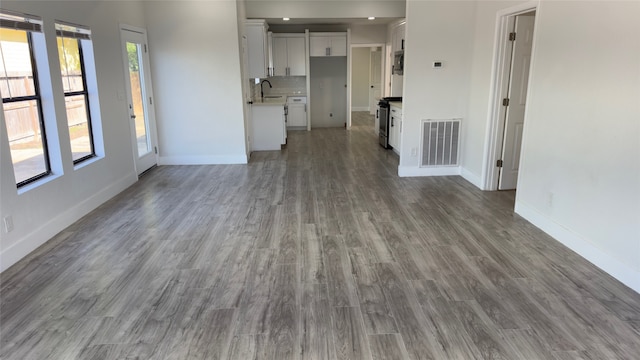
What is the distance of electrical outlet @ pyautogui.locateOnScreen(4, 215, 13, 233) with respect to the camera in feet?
10.8

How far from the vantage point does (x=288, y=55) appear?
10.2 m

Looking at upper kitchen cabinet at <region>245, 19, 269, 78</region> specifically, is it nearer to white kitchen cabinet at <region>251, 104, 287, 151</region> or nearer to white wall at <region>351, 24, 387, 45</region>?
white kitchen cabinet at <region>251, 104, 287, 151</region>

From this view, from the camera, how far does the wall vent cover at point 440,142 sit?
5.90 meters

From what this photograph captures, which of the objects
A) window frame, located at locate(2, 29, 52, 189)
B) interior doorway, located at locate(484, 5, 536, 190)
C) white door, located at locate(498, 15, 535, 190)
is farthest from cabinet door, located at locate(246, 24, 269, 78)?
white door, located at locate(498, 15, 535, 190)

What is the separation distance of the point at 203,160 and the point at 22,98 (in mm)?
3373

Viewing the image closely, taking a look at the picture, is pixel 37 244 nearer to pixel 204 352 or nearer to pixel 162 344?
pixel 162 344

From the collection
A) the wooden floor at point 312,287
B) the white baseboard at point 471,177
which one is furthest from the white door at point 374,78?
the wooden floor at point 312,287

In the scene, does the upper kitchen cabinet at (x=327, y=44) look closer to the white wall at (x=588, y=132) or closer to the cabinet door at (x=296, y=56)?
the cabinet door at (x=296, y=56)

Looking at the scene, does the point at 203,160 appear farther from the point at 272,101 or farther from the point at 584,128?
the point at 584,128

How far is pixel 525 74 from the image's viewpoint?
4.98 metres

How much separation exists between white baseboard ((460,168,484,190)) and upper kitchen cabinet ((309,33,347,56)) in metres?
5.48

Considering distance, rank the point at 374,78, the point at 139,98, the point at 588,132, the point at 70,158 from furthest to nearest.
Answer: the point at 374,78 < the point at 139,98 < the point at 70,158 < the point at 588,132

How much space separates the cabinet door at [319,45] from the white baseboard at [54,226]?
622 cm

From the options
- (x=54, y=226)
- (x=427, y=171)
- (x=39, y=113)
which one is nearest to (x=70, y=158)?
(x=39, y=113)
